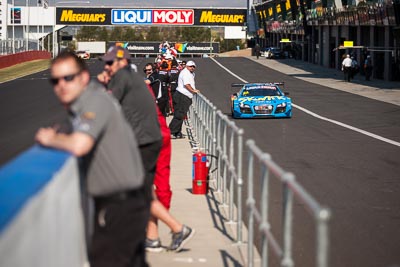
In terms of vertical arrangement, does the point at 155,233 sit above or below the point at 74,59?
below

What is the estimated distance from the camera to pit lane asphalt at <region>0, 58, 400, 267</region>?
10.7 meters

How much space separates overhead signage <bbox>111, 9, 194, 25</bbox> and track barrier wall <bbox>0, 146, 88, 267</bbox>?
13305cm

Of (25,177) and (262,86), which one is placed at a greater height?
(25,177)

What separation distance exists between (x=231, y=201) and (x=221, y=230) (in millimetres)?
428

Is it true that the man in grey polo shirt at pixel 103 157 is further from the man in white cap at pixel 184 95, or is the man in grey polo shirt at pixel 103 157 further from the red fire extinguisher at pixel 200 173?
the man in white cap at pixel 184 95

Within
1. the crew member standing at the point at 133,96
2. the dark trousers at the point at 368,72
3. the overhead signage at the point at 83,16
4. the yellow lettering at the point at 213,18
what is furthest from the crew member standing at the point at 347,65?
the overhead signage at the point at 83,16

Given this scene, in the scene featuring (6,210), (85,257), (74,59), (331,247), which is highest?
(74,59)

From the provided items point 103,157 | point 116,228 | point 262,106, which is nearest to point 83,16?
point 262,106

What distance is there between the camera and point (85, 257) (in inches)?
262

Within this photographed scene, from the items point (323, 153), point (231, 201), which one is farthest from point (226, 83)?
point (231, 201)

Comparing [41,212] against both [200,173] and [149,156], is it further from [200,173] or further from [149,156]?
[200,173]

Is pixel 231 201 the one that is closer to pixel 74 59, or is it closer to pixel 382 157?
→ pixel 74 59

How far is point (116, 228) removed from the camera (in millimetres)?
6031

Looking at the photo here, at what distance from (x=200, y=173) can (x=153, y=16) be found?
5090 inches
